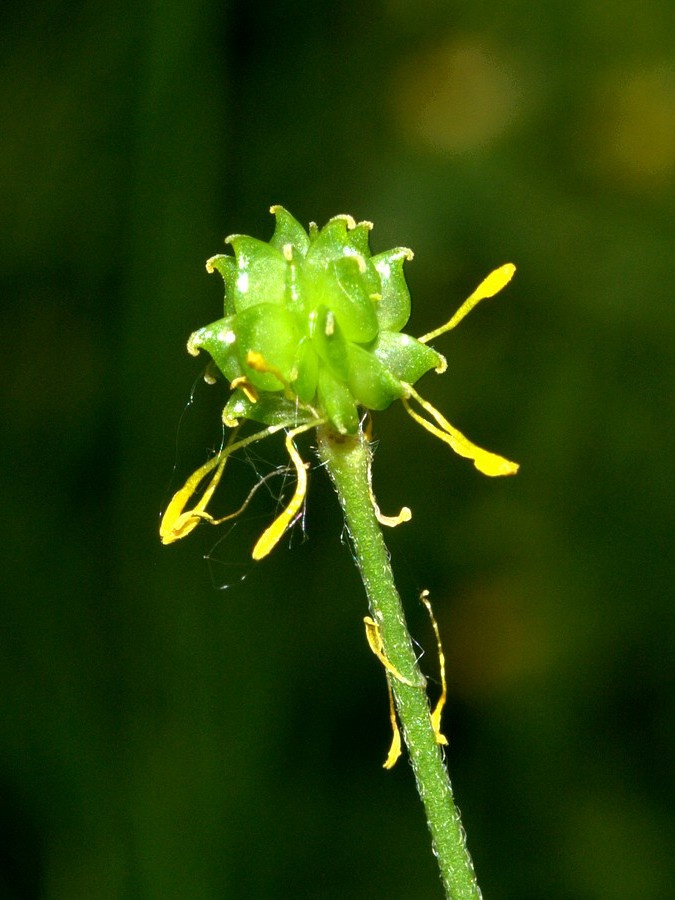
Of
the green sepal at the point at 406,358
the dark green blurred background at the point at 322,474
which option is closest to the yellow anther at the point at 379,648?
the green sepal at the point at 406,358

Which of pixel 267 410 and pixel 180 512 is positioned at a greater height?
pixel 267 410

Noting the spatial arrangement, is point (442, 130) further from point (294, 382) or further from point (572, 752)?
point (294, 382)

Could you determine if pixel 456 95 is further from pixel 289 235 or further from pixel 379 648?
pixel 379 648

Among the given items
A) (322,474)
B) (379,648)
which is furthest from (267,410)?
(322,474)

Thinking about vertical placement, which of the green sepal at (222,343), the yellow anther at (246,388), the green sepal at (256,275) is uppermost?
the green sepal at (256,275)

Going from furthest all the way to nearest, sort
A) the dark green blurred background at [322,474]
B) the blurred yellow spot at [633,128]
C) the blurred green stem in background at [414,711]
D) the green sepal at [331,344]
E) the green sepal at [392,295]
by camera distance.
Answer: the blurred yellow spot at [633,128], the dark green blurred background at [322,474], the green sepal at [392,295], the green sepal at [331,344], the blurred green stem in background at [414,711]

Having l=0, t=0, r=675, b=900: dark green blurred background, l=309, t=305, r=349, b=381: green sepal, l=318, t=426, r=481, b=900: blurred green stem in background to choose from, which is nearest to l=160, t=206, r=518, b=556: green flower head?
l=309, t=305, r=349, b=381: green sepal

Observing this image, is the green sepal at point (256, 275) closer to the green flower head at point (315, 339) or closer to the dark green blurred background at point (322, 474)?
the green flower head at point (315, 339)

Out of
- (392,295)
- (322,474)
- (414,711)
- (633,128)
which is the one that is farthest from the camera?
(633,128)
